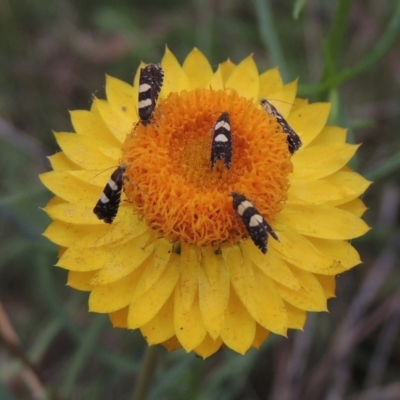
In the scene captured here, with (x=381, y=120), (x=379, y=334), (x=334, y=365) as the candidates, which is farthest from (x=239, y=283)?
(x=381, y=120)

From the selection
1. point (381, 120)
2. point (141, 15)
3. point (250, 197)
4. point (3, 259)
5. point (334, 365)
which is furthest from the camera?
point (141, 15)

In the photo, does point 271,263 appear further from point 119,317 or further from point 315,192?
point 119,317

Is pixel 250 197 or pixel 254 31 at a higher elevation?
pixel 254 31

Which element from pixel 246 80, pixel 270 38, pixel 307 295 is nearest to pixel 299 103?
pixel 246 80

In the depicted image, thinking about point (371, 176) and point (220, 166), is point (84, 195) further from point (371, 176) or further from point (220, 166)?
point (371, 176)

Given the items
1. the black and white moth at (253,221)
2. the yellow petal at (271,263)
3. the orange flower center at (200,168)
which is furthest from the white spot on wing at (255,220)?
the yellow petal at (271,263)

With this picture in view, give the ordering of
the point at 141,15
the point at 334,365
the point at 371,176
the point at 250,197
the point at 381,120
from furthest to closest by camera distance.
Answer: the point at 141,15 < the point at 381,120 < the point at 334,365 < the point at 371,176 < the point at 250,197

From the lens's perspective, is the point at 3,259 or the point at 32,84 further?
the point at 32,84
